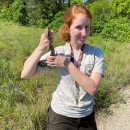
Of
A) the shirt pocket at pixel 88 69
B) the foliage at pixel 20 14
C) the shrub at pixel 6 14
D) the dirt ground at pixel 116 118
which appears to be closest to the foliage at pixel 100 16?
the foliage at pixel 20 14

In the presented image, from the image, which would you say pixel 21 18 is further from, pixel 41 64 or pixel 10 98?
pixel 41 64

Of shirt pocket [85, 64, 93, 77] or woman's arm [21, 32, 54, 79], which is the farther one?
shirt pocket [85, 64, 93, 77]

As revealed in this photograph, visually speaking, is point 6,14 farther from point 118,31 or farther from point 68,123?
point 68,123

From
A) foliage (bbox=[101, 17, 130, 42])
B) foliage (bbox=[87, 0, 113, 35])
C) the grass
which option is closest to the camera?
the grass

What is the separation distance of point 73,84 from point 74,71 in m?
0.16

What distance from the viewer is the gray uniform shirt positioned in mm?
1383

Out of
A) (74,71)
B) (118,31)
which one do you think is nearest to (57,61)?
(74,71)

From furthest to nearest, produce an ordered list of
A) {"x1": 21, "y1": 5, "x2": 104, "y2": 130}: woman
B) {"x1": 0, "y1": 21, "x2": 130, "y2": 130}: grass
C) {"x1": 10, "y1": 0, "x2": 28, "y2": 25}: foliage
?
{"x1": 10, "y1": 0, "x2": 28, "y2": 25}: foliage, {"x1": 0, "y1": 21, "x2": 130, "y2": 130}: grass, {"x1": 21, "y1": 5, "x2": 104, "y2": 130}: woman

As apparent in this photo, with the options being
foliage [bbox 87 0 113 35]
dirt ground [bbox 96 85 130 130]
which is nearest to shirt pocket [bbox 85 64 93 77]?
dirt ground [bbox 96 85 130 130]

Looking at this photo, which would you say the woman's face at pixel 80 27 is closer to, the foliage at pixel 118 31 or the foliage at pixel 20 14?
the foliage at pixel 118 31

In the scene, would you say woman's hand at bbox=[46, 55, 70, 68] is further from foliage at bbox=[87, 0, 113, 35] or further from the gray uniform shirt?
foliage at bbox=[87, 0, 113, 35]

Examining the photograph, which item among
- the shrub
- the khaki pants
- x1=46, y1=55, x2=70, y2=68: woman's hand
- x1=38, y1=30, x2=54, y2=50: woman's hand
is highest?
x1=38, y1=30, x2=54, y2=50: woman's hand

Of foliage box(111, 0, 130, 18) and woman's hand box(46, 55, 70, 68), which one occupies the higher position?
woman's hand box(46, 55, 70, 68)

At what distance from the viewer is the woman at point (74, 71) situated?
1.27 m
